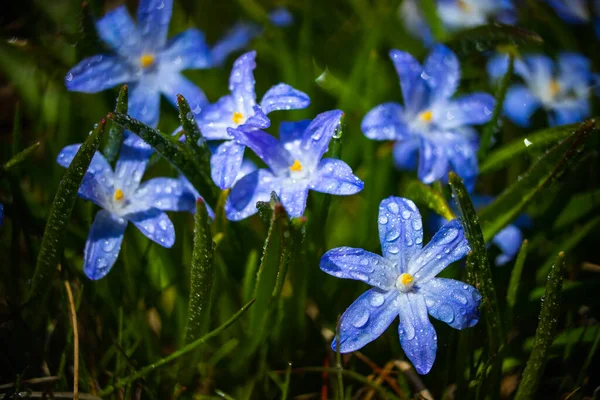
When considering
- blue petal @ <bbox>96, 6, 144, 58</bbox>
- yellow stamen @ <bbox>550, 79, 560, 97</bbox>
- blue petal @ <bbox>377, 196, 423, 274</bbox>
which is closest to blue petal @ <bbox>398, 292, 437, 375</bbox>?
blue petal @ <bbox>377, 196, 423, 274</bbox>

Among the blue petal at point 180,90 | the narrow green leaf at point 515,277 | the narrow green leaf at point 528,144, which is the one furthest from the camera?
the blue petal at point 180,90

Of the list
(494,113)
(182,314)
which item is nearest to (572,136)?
(494,113)

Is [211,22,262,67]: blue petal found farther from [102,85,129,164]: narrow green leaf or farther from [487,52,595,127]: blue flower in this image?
[487,52,595,127]: blue flower

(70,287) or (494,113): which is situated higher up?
(494,113)

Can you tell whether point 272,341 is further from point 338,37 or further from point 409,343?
point 338,37

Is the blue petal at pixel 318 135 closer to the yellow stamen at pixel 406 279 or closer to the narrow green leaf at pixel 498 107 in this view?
the yellow stamen at pixel 406 279

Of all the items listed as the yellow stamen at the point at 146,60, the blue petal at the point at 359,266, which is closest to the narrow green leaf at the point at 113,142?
the yellow stamen at the point at 146,60

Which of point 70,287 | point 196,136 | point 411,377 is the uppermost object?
point 196,136
